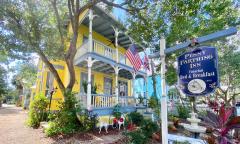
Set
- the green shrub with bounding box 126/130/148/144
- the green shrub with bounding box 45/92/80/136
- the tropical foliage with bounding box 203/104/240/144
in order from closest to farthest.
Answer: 1. the tropical foliage with bounding box 203/104/240/144
2. the green shrub with bounding box 126/130/148/144
3. the green shrub with bounding box 45/92/80/136

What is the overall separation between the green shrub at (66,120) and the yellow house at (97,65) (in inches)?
40.9

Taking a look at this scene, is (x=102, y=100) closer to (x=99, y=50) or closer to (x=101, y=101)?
(x=101, y=101)

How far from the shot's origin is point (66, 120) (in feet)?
27.6

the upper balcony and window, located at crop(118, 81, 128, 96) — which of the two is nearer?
the upper balcony

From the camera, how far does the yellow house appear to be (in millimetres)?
10734

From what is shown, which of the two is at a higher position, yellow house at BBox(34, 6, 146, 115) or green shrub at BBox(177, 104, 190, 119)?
yellow house at BBox(34, 6, 146, 115)

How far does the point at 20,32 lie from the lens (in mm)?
9070

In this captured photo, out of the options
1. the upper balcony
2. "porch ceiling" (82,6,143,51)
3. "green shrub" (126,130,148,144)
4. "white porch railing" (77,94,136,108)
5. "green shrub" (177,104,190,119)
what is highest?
"porch ceiling" (82,6,143,51)

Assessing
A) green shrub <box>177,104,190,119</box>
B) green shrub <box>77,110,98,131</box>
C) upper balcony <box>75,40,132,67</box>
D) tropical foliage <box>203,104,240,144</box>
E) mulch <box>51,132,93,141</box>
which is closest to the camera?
tropical foliage <box>203,104,240,144</box>

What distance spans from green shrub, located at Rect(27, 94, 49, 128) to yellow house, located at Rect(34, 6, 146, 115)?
1917 millimetres

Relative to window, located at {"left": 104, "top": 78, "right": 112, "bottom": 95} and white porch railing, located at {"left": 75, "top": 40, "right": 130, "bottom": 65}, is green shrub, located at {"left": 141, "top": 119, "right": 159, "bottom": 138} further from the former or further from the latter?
window, located at {"left": 104, "top": 78, "right": 112, "bottom": 95}

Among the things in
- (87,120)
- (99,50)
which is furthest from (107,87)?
(87,120)

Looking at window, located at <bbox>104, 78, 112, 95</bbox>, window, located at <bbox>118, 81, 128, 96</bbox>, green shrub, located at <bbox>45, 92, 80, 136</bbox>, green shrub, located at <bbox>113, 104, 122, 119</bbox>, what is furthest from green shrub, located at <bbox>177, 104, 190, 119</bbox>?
green shrub, located at <bbox>45, 92, 80, 136</bbox>

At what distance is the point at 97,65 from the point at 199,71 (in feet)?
35.4
